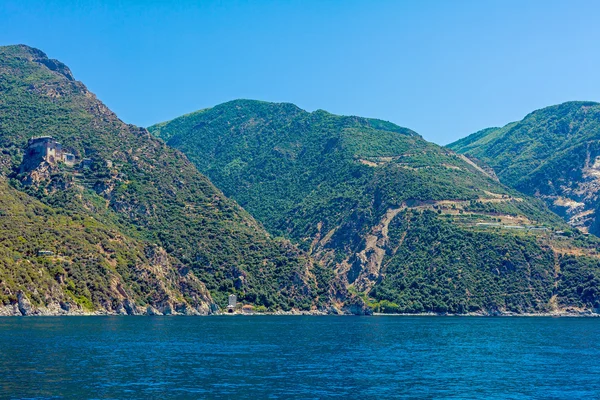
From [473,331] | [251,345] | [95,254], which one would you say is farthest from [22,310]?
[473,331]

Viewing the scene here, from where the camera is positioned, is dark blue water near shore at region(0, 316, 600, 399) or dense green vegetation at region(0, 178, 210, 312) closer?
dark blue water near shore at region(0, 316, 600, 399)

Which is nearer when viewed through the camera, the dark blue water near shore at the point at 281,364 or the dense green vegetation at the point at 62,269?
the dark blue water near shore at the point at 281,364

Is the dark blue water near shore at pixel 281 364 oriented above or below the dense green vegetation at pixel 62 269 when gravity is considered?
below

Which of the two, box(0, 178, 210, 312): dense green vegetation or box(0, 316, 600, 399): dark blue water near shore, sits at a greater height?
box(0, 178, 210, 312): dense green vegetation

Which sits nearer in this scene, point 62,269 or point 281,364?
point 281,364

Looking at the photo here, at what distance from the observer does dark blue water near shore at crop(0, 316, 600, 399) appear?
231 feet

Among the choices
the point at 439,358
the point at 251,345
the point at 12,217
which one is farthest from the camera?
the point at 12,217

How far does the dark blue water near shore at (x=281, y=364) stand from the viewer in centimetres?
7038

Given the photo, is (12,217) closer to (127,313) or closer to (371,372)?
(127,313)

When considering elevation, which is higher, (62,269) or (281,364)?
(62,269)

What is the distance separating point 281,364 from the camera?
90.2m

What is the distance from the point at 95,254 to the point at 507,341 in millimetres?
107687

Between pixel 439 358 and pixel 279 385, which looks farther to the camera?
pixel 439 358

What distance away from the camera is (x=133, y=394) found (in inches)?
2589
